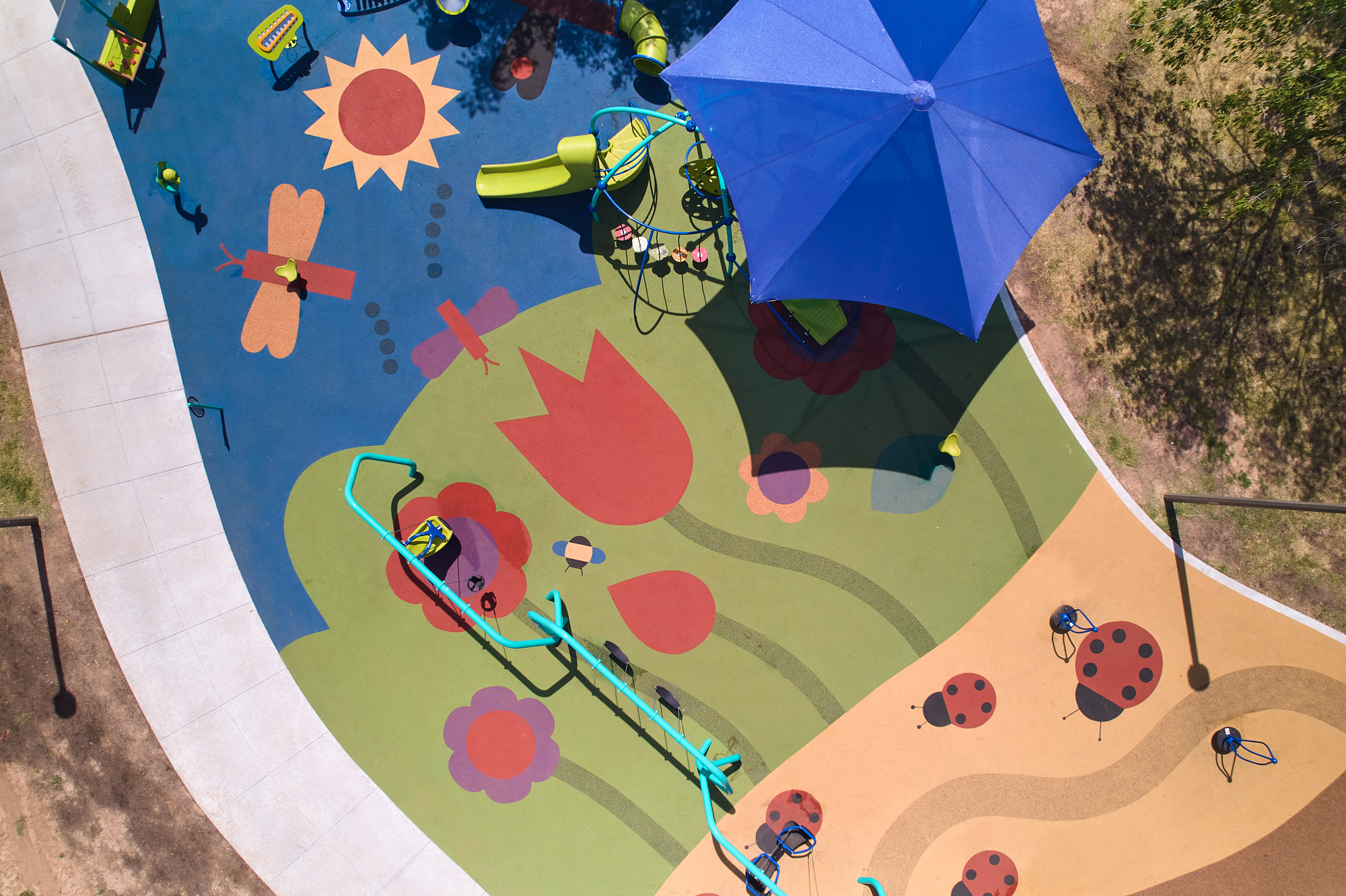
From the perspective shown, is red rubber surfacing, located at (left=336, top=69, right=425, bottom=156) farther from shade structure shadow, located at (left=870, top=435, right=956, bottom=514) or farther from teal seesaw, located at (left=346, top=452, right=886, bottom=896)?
shade structure shadow, located at (left=870, top=435, right=956, bottom=514)

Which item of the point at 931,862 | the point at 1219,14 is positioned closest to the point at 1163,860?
the point at 931,862

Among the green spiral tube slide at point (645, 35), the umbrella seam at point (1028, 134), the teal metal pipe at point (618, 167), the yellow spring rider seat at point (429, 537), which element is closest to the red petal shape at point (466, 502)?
the yellow spring rider seat at point (429, 537)

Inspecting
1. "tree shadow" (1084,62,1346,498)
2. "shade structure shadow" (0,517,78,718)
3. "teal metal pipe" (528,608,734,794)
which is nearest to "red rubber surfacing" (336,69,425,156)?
"teal metal pipe" (528,608,734,794)

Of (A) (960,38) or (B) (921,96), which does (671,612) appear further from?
(A) (960,38)


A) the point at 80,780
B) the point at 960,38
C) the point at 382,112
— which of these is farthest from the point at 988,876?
the point at 382,112

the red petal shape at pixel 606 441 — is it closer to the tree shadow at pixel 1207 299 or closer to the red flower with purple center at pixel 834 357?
the red flower with purple center at pixel 834 357

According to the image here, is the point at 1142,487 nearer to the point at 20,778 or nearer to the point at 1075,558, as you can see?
the point at 1075,558
